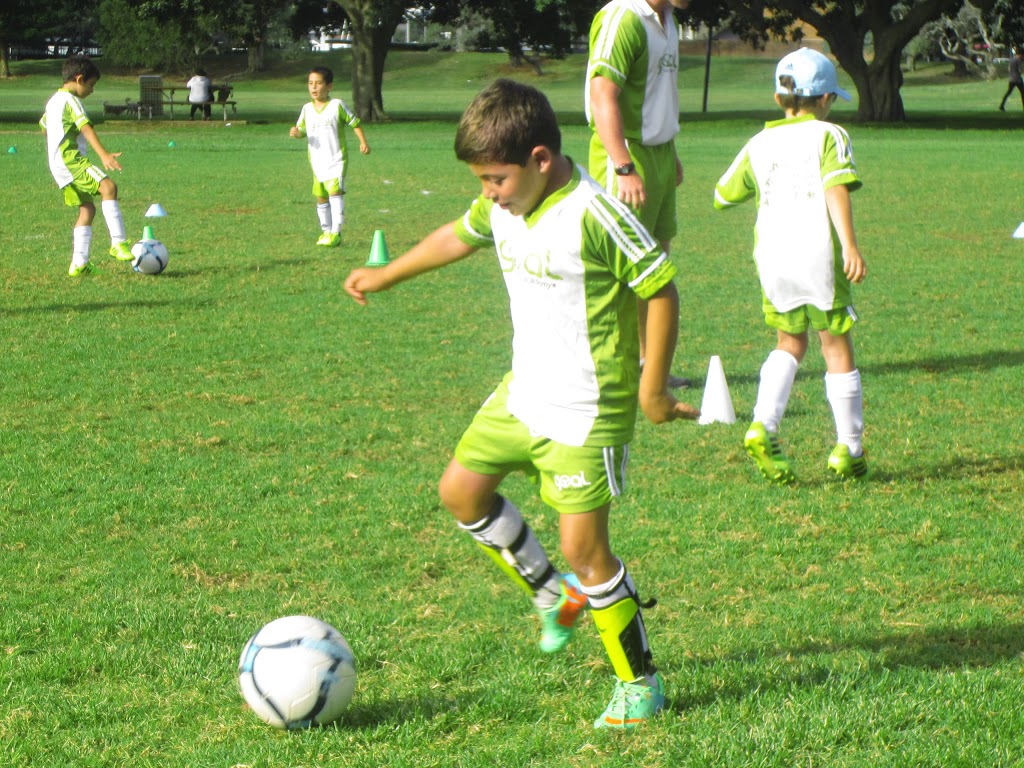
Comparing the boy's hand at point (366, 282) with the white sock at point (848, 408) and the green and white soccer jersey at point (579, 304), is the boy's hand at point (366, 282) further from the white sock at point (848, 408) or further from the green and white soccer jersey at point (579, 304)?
the white sock at point (848, 408)

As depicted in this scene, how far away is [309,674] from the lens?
363cm

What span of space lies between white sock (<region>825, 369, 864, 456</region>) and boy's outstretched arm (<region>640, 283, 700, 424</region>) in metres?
2.77

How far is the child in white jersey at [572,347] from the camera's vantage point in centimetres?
346

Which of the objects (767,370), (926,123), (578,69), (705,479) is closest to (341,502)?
(705,479)

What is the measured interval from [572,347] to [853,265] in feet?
8.26

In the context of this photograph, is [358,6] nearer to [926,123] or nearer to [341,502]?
[926,123]

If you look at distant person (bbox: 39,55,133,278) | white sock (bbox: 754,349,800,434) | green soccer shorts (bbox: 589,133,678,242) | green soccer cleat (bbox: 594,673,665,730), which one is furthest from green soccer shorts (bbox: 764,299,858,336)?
distant person (bbox: 39,55,133,278)

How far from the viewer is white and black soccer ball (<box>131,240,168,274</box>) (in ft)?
40.0

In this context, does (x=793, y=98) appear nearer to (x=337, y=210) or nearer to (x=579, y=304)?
(x=579, y=304)

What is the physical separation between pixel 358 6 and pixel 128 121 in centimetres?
774

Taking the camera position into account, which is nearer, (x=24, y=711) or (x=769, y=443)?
(x=24, y=711)

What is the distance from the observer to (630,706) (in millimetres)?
3658

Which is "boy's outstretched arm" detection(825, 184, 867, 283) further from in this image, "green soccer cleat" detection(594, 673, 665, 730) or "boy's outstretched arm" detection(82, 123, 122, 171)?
"boy's outstretched arm" detection(82, 123, 122, 171)

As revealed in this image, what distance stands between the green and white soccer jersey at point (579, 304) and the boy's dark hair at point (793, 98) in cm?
265
